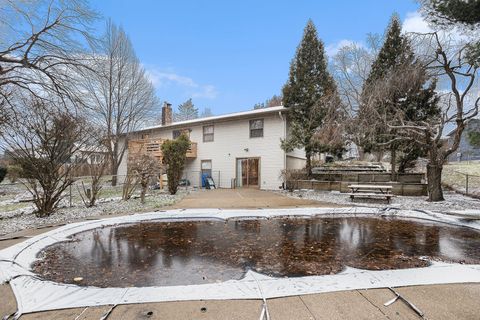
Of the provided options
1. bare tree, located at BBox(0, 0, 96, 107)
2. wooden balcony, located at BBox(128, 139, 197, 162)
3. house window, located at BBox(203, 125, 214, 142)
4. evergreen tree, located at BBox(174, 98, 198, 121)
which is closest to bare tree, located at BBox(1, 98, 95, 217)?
bare tree, located at BBox(0, 0, 96, 107)

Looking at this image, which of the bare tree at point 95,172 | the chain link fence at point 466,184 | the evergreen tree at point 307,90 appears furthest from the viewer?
the evergreen tree at point 307,90

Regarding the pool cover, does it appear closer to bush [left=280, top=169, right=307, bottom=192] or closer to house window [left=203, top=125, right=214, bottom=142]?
bush [left=280, top=169, right=307, bottom=192]

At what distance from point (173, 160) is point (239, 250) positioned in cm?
1009

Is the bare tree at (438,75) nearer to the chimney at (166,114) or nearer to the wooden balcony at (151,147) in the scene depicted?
the wooden balcony at (151,147)

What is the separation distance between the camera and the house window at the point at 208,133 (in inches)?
770

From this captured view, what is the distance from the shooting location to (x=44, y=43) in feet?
20.7

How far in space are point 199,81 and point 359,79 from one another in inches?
656

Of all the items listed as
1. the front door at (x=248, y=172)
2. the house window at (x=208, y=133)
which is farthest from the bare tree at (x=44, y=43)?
the house window at (x=208, y=133)

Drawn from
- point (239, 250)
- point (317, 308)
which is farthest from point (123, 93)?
point (317, 308)

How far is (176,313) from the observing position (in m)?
2.80

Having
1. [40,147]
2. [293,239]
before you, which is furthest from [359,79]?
[40,147]

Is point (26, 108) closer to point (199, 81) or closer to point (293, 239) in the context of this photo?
point (293, 239)

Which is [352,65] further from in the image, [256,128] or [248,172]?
[248,172]

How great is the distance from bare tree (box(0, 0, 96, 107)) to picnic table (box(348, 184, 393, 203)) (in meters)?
10.8
